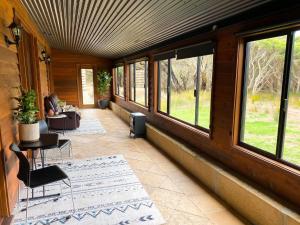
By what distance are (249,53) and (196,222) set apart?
1.97 m

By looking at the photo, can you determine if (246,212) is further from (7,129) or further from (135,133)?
(135,133)

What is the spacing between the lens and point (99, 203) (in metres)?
2.62

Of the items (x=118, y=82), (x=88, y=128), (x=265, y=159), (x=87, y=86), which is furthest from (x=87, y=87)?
(x=265, y=159)

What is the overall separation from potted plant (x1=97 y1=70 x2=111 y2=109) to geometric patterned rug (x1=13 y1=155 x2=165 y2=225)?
6.76 meters

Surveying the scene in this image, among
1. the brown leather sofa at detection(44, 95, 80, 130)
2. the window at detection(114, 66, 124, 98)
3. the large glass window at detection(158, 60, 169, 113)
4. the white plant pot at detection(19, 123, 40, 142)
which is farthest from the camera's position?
the window at detection(114, 66, 124, 98)

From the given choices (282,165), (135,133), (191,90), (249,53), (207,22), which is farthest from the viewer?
(135,133)

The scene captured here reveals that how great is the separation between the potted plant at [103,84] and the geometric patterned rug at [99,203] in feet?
22.2

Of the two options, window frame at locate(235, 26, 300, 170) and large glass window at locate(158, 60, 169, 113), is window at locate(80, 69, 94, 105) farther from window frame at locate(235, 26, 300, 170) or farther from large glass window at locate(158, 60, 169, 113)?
window frame at locate(235, 26, 300, 170)

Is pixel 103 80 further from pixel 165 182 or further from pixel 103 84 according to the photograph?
pixel 165 182

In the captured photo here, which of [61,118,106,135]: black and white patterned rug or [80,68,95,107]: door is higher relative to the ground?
[80,68,95,107]: door

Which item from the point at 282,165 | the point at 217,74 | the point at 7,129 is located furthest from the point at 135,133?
the point at 282,165

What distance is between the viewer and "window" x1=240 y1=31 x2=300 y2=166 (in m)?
2.13

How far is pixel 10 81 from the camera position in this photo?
2.63m

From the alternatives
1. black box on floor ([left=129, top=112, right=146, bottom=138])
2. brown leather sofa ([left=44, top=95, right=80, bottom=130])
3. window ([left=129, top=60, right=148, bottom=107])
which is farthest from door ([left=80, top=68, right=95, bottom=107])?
black box on floor ([left=129, top=112, right=146, bottom=138])
